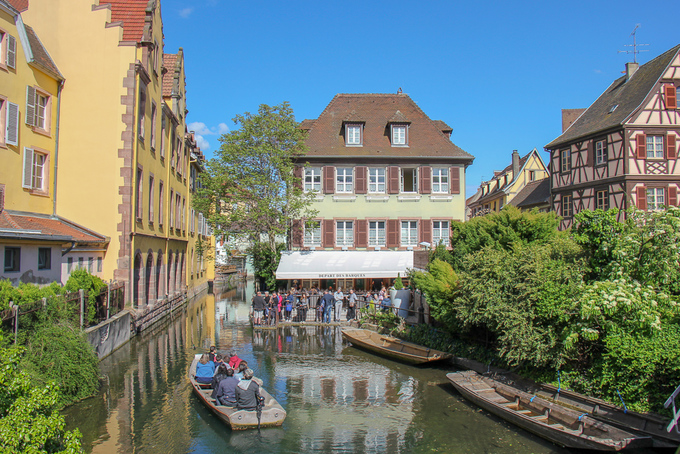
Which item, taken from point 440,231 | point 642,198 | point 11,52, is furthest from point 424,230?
point 11,52

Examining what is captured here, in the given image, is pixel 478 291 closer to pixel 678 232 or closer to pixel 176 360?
pixel 678 232

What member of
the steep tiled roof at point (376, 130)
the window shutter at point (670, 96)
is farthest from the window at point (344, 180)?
the window shutter at point (670, 96)

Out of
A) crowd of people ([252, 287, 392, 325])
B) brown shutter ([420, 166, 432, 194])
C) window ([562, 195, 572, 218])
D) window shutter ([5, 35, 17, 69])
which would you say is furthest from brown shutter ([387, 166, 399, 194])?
window shutter ([5, 35, 17, 69])

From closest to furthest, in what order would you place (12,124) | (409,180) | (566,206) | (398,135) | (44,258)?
(44,258) → (12,124) → (398,135) → (409,180) → (566,206)

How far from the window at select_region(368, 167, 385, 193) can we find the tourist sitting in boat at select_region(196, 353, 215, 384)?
62.6 ft

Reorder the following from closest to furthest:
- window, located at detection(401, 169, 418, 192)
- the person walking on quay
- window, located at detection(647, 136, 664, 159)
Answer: the person walking on quay → window, located at detection(647, 136, 664, 159) → window, located at detection(401, 169, 418, 192)

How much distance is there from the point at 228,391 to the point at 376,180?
68.7 feet

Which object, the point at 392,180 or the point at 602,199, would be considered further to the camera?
the point at 392,180

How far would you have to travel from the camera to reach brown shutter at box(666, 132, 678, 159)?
28.4 meters

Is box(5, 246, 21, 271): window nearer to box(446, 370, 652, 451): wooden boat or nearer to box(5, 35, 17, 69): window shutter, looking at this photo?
box(5, 35, 17, 69): window shutter

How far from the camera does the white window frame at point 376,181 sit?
30.8 metres

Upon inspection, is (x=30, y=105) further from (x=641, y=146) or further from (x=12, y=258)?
(x=641, y=146)

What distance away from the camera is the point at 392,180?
30719 mm

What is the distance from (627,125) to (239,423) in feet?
89.2
